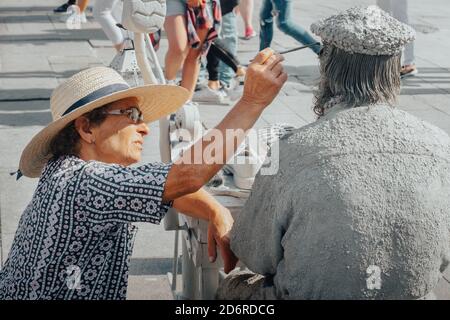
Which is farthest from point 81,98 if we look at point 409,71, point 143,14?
point 409,71

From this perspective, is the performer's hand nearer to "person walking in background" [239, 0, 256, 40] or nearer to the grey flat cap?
the grey flat cap

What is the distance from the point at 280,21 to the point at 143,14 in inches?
173

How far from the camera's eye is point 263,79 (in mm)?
2299

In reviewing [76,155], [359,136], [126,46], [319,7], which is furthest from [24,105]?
[319,7]

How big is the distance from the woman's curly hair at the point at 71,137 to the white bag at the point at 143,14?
1413 mm

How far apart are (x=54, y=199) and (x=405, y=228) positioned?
0.94 metres

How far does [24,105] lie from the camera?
726 cm

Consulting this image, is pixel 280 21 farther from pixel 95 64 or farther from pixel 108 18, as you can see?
pixel 95 64

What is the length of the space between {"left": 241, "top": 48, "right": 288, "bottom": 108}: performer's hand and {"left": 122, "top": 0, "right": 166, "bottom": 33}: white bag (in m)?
1.64

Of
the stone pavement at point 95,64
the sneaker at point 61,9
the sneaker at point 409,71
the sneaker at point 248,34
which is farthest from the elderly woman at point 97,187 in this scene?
the sneaker at point 61,9

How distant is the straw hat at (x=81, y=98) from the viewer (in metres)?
2.50

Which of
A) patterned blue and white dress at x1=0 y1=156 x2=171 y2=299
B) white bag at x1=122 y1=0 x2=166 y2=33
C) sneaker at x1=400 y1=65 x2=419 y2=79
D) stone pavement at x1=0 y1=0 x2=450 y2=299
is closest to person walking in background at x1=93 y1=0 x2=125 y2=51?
stone pavement at x1=0 y1=0 x2=450 y2=299

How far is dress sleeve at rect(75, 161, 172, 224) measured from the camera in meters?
2.29
